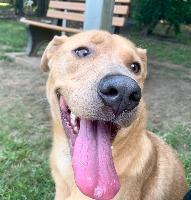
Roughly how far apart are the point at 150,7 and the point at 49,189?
10.7 metres

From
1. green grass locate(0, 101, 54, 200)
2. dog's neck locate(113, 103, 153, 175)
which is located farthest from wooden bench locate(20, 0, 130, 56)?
dog's neck locate(113, 103, 153, 175)

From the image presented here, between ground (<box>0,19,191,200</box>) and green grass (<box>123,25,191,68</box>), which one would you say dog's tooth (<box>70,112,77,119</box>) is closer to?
ground (<box>0,19,191,200</box>)

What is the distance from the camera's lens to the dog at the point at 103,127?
8.82 ft

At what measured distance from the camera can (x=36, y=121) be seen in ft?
18.9

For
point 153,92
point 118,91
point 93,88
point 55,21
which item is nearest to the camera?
point 118,91

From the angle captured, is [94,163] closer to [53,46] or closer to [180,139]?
[53,46]

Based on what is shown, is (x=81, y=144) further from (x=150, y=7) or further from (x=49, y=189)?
(x=150, y=7)

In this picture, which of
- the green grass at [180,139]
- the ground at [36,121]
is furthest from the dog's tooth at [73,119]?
the green grass at [180,139]

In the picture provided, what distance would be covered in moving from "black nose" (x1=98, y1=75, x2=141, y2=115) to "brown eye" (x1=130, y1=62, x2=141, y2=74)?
2.19ft

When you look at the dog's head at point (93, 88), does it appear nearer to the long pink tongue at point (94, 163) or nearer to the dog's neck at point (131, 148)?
the long pink tongue at point (94, 163)

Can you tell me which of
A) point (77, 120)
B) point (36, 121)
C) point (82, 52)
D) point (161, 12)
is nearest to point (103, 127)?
point (77, 120)

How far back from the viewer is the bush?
1392 cm

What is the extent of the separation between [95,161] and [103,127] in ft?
0.74

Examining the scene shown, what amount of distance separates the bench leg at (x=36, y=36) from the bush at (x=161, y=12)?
18.9 feet
